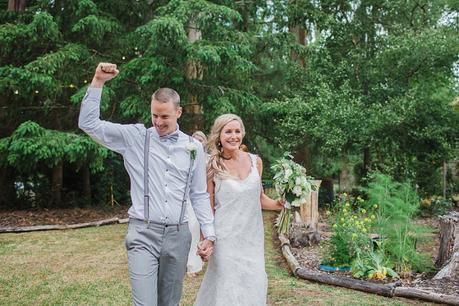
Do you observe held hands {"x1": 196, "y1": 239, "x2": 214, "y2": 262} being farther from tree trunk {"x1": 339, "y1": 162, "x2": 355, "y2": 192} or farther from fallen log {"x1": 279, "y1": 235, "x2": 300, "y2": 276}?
tree trunk {"x1": 339, "y1": 162, "x2": 355, "y2": 192}

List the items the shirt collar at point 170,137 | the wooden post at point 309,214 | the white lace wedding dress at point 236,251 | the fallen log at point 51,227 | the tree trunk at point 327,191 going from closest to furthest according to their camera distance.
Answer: the shirt collar at point 170,137
the white lace wedding dress at point 236,251
the wooden post at point 309,214
the fallen log at point 51,227
the tree trunk at point 327,191

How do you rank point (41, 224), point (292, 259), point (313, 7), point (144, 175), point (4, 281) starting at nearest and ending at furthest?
1. point (144, 175)
2. point (4, 281)
3. point (292, 259)
4. point (41, 224)
5. point (313, 7)

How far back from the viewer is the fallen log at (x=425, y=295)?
5.69 m

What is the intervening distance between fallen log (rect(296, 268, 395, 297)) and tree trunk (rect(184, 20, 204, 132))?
749cm

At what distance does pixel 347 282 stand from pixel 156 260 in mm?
3779

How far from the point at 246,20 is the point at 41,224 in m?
8.43

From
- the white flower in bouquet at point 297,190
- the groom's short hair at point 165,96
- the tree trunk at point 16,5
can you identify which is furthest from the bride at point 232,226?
the tree trunk at point 16,5

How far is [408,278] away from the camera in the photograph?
23.2 ft

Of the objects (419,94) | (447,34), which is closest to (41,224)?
(419,94)

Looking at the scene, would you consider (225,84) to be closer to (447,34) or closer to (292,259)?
(447,34)

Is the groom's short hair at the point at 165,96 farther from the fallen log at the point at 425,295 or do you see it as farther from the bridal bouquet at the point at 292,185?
the fallen log at the point at 425,295

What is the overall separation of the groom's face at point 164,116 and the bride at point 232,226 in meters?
0.66

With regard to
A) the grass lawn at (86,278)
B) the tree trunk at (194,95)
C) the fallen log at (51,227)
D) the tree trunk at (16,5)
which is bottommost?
the fallen log at (51,227)

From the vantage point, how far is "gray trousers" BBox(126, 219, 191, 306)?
3260mm
